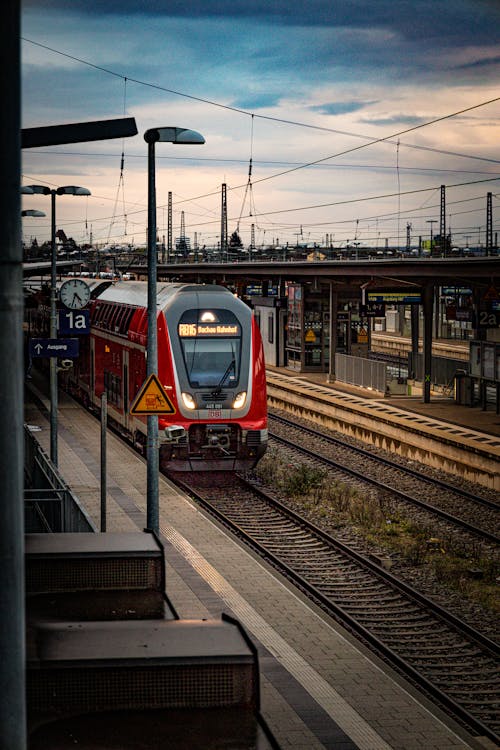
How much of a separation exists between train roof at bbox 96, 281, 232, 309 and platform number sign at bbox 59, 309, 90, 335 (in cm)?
131

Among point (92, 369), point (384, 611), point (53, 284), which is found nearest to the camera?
point (384, 611)

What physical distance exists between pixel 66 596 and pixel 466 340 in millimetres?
47883

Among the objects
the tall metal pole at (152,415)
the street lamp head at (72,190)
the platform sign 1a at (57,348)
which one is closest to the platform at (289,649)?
the tall metal pole at (152,415)

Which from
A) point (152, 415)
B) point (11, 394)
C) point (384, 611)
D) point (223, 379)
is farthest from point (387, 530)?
point (11, 394)

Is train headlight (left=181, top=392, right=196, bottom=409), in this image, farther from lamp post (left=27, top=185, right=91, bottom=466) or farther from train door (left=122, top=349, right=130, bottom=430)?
train door (left=122, top=349, right=130, bottom=430)

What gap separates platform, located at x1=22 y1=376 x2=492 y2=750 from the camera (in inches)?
348

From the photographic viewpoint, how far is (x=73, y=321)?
21031 millimetres

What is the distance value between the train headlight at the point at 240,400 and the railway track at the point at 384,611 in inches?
68.0

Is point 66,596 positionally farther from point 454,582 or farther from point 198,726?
point 454,582

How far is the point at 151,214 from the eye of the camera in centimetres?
1420

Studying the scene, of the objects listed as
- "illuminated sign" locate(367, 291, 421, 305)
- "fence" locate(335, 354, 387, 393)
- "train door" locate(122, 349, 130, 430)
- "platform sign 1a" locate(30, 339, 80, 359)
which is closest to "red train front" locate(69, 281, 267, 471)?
"platform sign 1a" locate(30, 339, 80, 359)

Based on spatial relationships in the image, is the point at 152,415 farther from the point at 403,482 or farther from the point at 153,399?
the point at 403,482

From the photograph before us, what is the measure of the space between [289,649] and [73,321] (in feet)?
37.2

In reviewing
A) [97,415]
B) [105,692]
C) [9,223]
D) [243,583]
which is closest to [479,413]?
[97,415]
